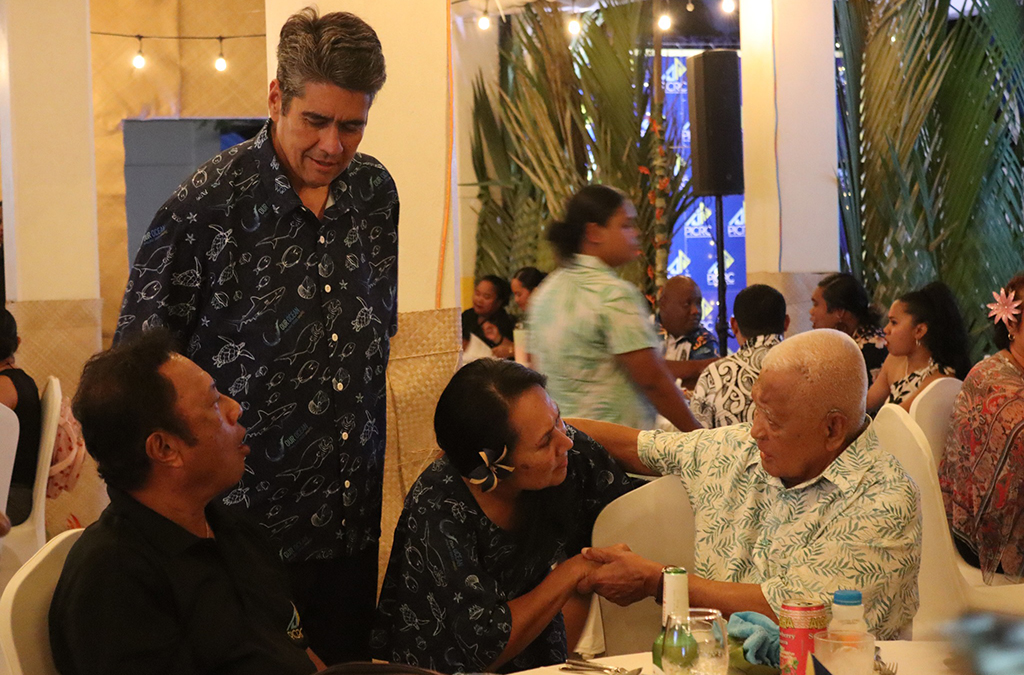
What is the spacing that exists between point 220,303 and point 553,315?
5.54ft

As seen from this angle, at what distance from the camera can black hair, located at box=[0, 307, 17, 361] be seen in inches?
175

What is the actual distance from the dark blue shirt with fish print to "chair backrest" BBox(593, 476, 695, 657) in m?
0.57

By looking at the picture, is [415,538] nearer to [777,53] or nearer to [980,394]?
[980,394]

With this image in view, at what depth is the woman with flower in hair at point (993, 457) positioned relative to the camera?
3465 millimetres

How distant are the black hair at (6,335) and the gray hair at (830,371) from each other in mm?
3333

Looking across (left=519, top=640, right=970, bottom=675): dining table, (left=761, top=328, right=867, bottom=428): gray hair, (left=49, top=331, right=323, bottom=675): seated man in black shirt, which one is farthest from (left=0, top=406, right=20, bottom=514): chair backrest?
(left=761, top=328, right=867, bottom=428): gray hair

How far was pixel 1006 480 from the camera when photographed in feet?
11.4

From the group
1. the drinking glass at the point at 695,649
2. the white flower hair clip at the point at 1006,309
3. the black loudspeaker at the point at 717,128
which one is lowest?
the drinking glass at the point at 695,649

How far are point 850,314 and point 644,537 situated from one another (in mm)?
3367

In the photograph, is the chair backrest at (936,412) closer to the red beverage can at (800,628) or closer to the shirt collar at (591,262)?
the shirt collar at (591,262)

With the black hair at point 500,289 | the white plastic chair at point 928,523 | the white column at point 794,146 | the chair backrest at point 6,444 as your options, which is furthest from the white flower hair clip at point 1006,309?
the black hair at point 500,289

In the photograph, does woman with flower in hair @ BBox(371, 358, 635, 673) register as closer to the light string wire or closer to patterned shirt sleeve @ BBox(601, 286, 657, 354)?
patterned shirt sleeve @ BBox(601, 286, 657, 354)

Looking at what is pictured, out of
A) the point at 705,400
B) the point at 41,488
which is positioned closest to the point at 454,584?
the point at 705,400

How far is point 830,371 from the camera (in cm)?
233
